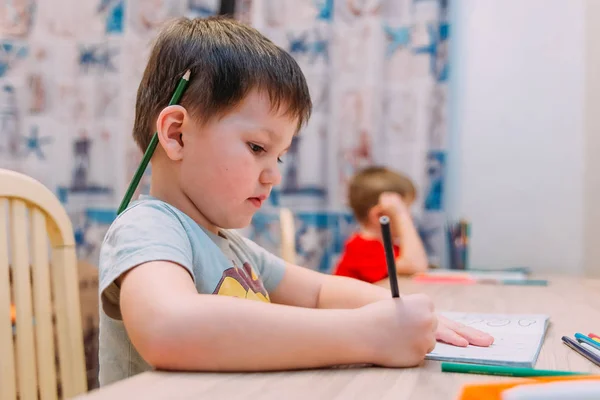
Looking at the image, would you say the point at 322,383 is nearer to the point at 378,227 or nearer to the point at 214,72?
the point at 214,72

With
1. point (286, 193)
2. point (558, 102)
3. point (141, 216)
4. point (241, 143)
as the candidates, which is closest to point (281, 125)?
point (241, 143)

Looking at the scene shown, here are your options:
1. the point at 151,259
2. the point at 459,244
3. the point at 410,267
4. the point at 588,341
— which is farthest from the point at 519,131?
the point at 151,259

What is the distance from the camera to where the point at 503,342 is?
66 cm

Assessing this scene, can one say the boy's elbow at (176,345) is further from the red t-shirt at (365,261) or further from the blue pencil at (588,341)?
the red t-shirt at (365,261)

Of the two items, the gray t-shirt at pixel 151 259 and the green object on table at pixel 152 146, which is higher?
the green object on table at pixel 152 146

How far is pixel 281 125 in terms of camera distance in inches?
28.7

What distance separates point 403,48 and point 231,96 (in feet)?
4.83

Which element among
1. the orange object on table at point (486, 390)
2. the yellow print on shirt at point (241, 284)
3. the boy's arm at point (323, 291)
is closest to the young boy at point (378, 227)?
the boy's arm at point (323, 291)

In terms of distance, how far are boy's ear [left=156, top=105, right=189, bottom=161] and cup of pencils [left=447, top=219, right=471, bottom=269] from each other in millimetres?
1294

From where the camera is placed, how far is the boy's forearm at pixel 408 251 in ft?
5.49

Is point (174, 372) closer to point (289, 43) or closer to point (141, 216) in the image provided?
point (141, 216)

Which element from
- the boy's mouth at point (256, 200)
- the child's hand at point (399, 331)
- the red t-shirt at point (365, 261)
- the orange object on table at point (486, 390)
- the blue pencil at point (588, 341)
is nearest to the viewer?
the orange object on table at point (486, 390)

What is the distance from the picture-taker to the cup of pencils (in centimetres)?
184

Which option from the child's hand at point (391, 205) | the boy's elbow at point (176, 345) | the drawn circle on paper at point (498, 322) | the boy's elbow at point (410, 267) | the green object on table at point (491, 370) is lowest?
the boy's elbow at point (410, 267)
